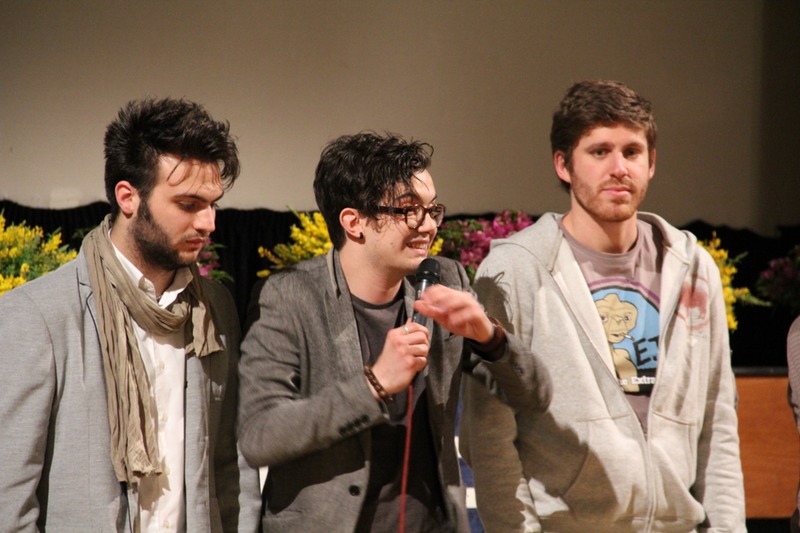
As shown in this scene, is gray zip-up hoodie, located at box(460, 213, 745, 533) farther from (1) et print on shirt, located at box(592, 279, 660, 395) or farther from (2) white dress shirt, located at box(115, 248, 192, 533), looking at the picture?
(2) white dress shirt, located at box(115, 248, 192, 533)

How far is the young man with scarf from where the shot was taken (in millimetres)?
1739

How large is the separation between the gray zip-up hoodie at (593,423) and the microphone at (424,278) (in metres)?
0.31

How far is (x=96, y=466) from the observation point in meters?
1.77

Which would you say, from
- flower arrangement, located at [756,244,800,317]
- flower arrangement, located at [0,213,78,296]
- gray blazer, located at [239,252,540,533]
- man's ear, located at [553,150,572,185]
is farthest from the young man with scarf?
flower arrangement, located at [756,244,800,317]

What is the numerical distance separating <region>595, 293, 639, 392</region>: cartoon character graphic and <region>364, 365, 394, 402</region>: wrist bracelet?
695 millimetres

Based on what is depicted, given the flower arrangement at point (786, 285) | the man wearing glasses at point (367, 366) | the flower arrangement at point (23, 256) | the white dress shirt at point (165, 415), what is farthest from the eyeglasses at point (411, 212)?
the flower arrangement at point (786, 285)

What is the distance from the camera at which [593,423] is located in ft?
6.86

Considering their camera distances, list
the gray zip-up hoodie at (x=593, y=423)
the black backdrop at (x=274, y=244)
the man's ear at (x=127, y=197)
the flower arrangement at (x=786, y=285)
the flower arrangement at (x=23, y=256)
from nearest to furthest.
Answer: the man's ear at (x=127, y=197), the gray zip-up hoodie at (x=593, y=423), the flower arrangement at (x=23, y=256), the flower arrangement at (x=786, y=285), the black backdrop at (x=274, y=244)

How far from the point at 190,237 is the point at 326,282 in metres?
0.32

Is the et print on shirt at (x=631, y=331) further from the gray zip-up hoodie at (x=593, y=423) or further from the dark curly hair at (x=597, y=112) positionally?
the dark curly hair at (x=597, y=112)

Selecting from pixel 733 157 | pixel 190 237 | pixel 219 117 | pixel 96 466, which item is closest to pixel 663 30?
pixel 733 157

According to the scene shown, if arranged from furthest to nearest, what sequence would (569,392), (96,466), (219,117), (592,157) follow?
(219,117) < (592,157) < (569,392) < (96,466)

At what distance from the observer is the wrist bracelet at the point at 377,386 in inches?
69.7

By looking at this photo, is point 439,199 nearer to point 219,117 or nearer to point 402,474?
point 219,117
